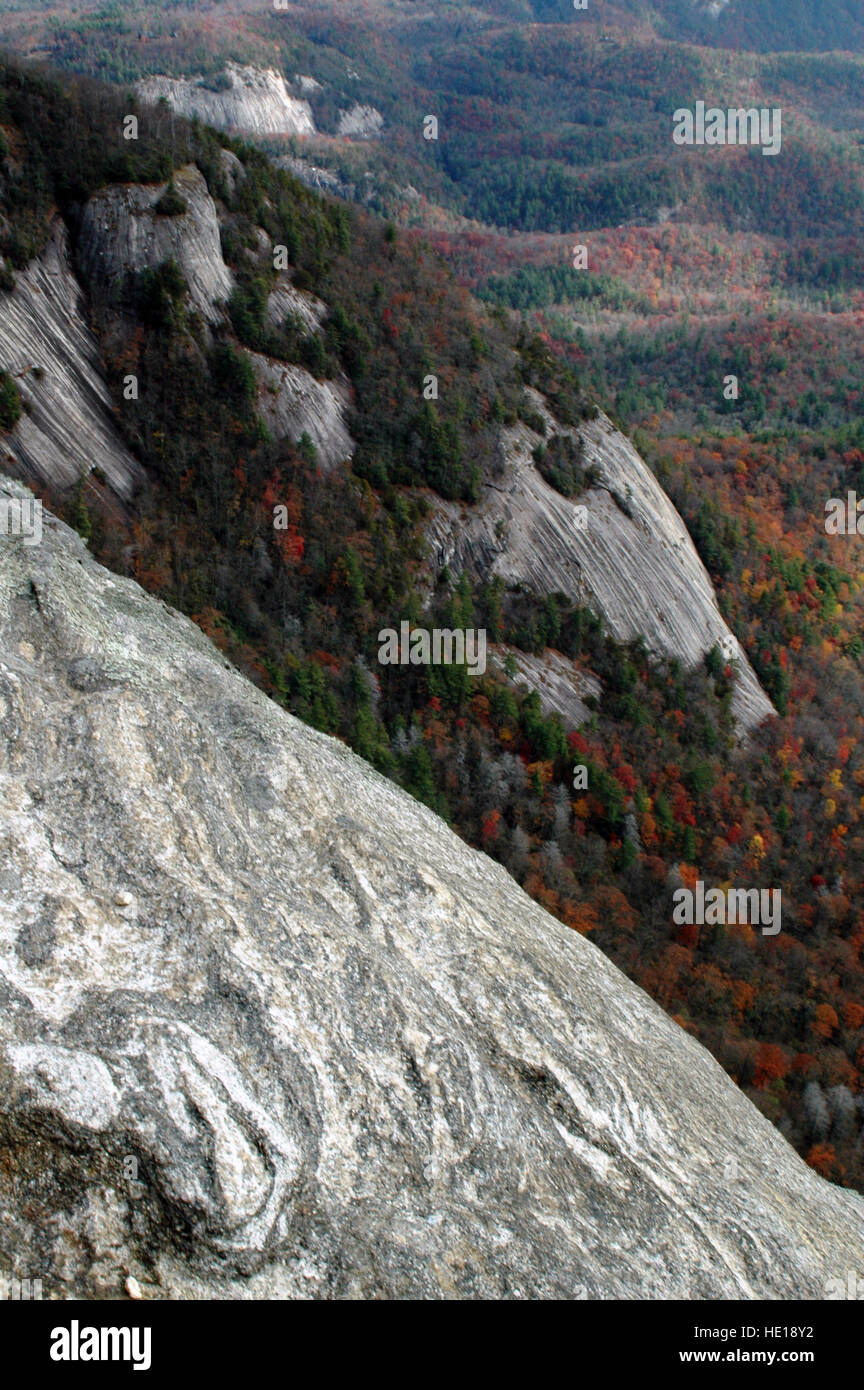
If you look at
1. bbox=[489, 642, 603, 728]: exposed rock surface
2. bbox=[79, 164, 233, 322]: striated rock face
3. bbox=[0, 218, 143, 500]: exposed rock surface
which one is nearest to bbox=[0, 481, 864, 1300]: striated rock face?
bbox=[0, 218, 143, 500]: exposed rock surface

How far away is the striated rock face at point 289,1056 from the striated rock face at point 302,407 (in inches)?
1914

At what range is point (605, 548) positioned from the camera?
78.0m

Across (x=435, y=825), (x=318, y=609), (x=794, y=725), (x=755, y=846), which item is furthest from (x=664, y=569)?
(x=435, y=825)

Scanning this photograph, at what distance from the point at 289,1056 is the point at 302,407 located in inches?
2340

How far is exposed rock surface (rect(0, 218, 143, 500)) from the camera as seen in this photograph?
4994 centimetres

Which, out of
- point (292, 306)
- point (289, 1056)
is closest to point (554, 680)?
point (292, 306)

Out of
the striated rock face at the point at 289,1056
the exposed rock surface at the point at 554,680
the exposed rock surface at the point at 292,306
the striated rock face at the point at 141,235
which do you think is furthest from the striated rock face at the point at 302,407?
the striated rock face at the point at 289,1056

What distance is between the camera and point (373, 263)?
78.4 m

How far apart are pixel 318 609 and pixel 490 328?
39381 mm

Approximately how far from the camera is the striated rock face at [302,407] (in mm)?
63500

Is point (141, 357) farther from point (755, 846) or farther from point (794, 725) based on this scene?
point (794, 725)

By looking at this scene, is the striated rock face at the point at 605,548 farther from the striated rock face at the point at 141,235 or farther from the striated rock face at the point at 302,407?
the striated rock face at the point at 141,235

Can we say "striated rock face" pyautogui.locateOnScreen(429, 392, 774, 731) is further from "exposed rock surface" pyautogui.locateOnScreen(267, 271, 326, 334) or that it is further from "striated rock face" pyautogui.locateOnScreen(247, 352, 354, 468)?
"exposed rock surface" pyautogui.locateOnScreen(267, 271, 326, 334)

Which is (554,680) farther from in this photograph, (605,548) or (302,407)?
(302,407)
